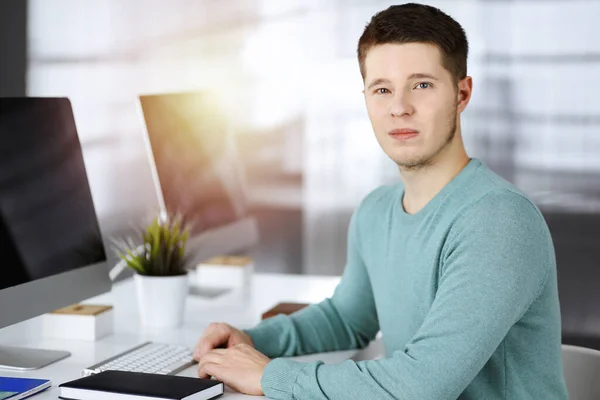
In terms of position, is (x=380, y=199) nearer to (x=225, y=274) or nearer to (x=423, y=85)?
(x=423, y=85)

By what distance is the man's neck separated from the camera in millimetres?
1696

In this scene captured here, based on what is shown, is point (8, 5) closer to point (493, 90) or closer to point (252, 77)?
point (252, 77)

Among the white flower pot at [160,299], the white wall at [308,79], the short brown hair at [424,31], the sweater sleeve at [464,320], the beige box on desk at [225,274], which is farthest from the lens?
the white wall at [308,79]

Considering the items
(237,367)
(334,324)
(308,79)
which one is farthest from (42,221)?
(308,79)

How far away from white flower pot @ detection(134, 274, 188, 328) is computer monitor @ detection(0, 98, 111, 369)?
0.15 metres

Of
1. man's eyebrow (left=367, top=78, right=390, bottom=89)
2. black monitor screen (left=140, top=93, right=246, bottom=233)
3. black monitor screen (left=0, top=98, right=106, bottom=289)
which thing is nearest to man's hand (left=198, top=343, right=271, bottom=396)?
black monitor screen (left=0, top=98, right=106, bottom=289)

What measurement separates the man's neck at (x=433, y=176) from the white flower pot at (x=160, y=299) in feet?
2.15

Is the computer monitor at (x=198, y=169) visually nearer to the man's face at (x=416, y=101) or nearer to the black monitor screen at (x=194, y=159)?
the black monitor screen at (x=194, y=159)

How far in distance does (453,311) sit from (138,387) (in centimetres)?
53

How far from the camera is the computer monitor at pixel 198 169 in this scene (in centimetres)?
225

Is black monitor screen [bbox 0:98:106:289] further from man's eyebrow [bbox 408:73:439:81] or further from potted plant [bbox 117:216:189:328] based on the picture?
man's eyebrow [bbox 408:73:439:81]

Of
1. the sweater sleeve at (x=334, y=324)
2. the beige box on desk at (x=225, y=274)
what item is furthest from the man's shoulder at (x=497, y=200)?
the beige box on desk at (x=225, y=274)

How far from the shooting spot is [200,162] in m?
2.48

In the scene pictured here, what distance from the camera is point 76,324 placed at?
1.95 m
